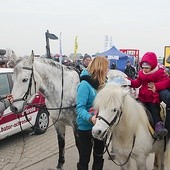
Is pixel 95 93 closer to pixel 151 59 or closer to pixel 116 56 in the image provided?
pixel 151 59

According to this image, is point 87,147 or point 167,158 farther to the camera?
point 167,158

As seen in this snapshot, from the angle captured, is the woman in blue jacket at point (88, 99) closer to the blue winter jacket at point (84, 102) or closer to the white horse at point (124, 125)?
the blue winter jacket at point (84, 102)

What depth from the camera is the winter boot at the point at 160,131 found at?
3382 millimetres

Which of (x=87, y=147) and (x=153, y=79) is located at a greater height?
(x=153, y=79)

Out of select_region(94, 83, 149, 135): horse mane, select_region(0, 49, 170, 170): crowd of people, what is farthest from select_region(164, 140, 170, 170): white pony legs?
select_region(94, 83, 149, 135): horse mane

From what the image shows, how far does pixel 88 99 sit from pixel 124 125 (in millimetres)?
494

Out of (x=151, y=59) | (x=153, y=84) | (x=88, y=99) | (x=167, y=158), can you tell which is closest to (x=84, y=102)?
(x=88, y=99)

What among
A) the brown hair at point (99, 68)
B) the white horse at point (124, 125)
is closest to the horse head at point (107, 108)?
the white horse at point (124, 125)

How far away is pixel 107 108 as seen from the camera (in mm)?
2906

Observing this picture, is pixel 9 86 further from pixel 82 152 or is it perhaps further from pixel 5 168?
pixel 82 152

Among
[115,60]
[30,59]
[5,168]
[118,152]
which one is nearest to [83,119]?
[118,152]

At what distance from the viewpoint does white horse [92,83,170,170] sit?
2908mm

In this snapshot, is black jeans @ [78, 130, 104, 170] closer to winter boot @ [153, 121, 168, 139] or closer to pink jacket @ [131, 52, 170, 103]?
winter boot @ [153, 121, 168, 139]

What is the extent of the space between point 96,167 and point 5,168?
6.98 feet
